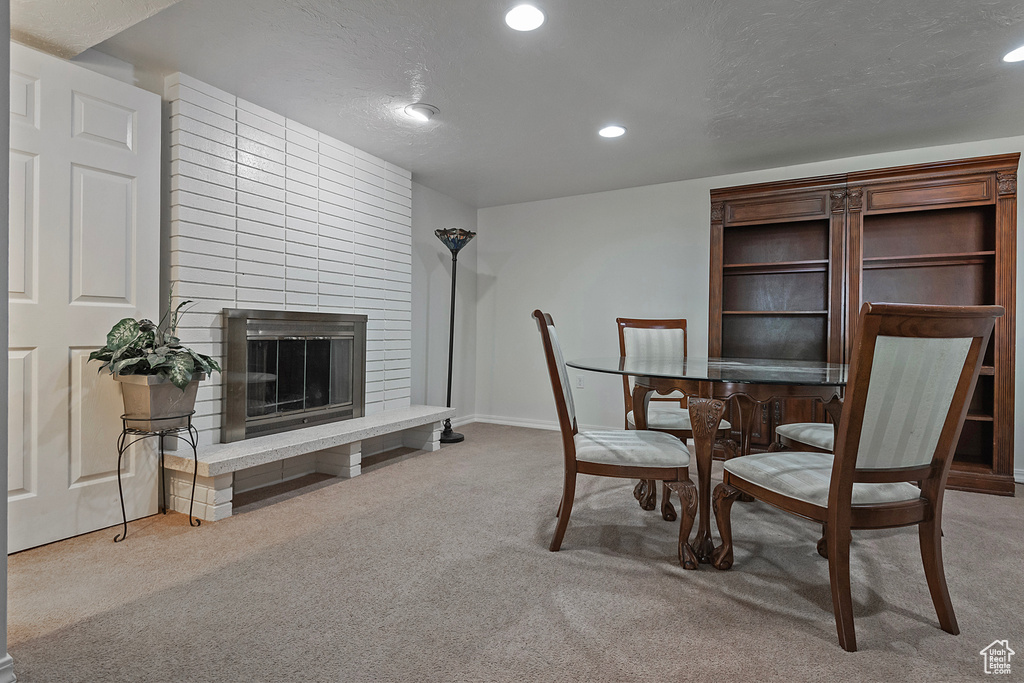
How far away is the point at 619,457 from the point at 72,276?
245cm

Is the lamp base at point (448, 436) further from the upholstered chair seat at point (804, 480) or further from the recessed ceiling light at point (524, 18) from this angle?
the recessed ceiling light at point (524, 18)

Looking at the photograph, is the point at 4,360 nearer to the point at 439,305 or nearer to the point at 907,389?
the point at 907,389

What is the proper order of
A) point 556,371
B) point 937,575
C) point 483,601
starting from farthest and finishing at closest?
1. point 556,371
2. point 483,601
3. point 937,575

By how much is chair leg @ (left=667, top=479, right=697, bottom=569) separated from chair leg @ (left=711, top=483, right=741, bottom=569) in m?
0.08

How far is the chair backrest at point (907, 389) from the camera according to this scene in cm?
132

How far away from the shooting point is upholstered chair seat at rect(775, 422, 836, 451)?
7.41 feet

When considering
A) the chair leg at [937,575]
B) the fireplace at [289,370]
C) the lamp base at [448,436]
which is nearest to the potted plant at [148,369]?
the fireplace at [289,370]

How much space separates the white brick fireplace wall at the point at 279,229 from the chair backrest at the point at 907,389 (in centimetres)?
287

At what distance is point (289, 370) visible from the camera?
3.10 metres

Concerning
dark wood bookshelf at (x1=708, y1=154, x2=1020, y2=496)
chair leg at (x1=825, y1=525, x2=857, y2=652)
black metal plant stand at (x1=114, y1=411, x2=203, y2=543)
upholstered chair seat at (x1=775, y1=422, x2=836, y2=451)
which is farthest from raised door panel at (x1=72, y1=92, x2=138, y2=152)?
dark wood bookshelf at (x1=708, y1=154, x2=1020, y2=496)

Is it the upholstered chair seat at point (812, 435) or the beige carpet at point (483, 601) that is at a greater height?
the upholstered chair seat at point (812, 435)

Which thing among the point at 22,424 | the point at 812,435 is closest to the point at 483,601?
the point at 812,435

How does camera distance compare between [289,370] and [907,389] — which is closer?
[907,389]

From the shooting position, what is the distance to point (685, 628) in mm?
1514
